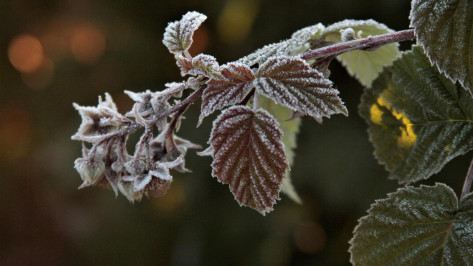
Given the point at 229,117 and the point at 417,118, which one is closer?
the point at 229,117

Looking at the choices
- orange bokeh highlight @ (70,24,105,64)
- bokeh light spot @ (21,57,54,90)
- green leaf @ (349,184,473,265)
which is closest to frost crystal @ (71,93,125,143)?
green leaf @ (349,184,473,265)

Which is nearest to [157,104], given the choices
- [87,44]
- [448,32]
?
[448,32]

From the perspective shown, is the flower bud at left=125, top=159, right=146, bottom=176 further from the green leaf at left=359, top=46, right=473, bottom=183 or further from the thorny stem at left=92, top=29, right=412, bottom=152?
the green leaf at left=359, top=46, right=473, bottom=183

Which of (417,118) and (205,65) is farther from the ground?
(205,65)

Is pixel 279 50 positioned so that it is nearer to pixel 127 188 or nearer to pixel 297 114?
pixel 297 114

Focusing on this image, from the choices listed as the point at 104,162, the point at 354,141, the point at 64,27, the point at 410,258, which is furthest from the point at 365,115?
the point at 64,27

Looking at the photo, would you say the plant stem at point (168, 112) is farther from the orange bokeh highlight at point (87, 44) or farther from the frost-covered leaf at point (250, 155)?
the orange bokeh highlight at point (87, 44)
